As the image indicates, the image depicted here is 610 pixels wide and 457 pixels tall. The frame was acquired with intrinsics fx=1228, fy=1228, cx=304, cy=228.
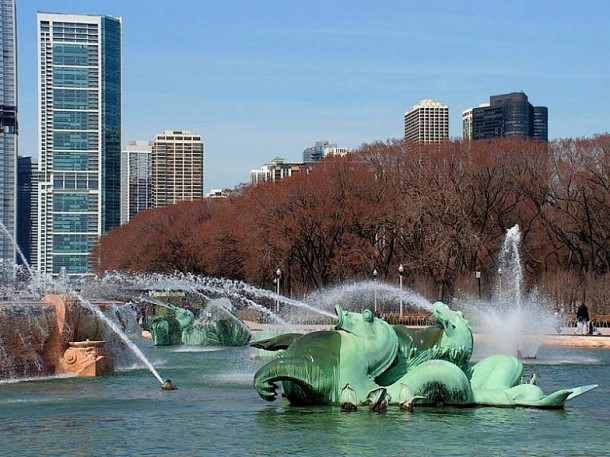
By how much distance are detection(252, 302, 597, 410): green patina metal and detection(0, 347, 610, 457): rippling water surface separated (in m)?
0.24

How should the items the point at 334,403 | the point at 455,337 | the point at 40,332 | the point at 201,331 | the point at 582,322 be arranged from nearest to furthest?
the point at 334,403 < the point at 455,337 < the point at 40,332 < the point at 201,331 < the point at 582,322

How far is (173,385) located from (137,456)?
8569mm

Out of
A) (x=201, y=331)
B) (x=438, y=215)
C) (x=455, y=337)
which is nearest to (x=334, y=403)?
(x=455, y=337)

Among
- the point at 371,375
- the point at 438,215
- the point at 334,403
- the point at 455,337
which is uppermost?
the point at 438,215

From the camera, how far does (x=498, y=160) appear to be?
244 feet

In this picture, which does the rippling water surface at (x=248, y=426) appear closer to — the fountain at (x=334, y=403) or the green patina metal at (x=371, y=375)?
the fountain at (x=334, y=403)

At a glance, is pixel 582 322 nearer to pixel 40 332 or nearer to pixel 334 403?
pixel 40 332

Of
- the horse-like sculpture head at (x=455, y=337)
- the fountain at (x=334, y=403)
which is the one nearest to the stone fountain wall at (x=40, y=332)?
the fountain at (x=334, y=403)

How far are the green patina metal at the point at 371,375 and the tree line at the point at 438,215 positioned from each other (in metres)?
44.6

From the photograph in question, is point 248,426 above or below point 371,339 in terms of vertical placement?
below

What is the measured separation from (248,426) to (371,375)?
2.59m

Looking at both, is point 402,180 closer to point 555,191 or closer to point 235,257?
point 555,191

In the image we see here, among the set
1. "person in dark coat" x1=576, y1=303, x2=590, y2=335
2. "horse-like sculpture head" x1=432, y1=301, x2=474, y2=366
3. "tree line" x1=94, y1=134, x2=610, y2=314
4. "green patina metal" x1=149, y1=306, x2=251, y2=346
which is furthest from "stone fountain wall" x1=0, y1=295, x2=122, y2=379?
"tree line" x1=94, y1=134, x2=610, y2=314

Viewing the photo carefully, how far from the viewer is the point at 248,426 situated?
1834 centimetres
